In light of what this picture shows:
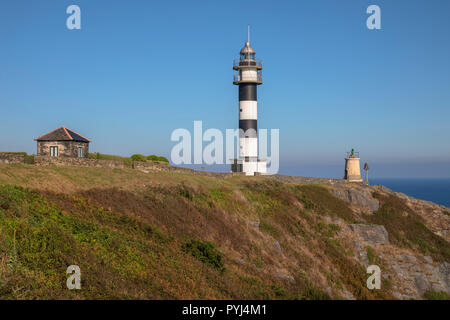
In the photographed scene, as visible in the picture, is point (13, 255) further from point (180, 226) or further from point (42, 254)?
point (180, 226)

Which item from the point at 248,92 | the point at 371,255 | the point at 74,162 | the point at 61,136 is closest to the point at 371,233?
the point at 371,255

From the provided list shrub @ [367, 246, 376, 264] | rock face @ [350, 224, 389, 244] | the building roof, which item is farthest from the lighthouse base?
the building roof

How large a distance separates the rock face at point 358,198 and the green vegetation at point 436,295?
14.4 metres

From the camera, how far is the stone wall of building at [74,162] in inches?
1072

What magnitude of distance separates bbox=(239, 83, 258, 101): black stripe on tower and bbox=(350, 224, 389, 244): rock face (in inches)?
887

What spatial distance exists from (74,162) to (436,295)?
97.9 ft

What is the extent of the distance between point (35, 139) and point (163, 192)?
15.3 metres

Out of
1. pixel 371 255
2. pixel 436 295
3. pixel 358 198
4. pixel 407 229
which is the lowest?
pixel 436 295

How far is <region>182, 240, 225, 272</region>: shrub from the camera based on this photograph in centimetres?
1892

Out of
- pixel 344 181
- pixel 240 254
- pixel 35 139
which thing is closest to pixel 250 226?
pixel 240 254

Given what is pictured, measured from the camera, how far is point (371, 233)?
36562mm

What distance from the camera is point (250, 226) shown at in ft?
93.6

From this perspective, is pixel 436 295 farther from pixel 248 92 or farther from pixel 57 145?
pixel 57 145

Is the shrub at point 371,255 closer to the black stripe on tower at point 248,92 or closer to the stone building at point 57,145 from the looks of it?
the black stripe on tower at point 248,92
